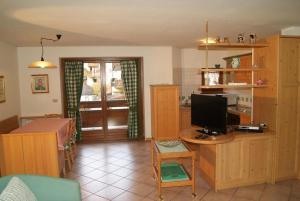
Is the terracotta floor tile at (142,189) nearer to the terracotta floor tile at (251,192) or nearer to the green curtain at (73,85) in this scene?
the terracotta floor tile at (251,192)

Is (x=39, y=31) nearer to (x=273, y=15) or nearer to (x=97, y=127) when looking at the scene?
(x=97, y=127)

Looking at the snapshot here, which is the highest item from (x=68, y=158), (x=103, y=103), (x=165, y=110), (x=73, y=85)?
(x=73, y=85)

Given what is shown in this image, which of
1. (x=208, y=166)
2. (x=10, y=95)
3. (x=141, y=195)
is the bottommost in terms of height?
(x=141, y=195)

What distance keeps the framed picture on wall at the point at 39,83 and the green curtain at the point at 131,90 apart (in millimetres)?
1889

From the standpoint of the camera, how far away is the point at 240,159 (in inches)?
137

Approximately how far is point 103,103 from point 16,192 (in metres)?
4.38

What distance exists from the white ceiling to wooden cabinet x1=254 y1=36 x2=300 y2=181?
44 centimetres

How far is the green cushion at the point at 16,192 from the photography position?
6.21 feet

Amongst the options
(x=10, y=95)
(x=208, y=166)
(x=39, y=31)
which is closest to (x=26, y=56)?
(x=10, y=95)

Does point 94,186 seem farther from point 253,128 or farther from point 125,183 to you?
point 253,128

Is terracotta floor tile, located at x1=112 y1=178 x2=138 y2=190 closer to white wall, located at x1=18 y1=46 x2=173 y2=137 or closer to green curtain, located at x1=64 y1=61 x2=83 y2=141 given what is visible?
white wall, located at x1=18 y1=46 x2=173 y2=137

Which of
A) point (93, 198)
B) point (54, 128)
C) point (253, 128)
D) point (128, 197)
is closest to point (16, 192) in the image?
point (93, 198)

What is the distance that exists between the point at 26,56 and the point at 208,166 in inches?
193

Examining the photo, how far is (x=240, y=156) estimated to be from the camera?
11.4 ft
